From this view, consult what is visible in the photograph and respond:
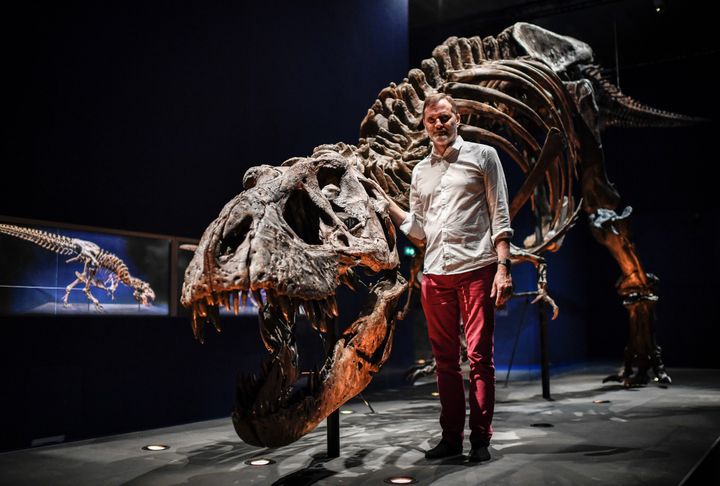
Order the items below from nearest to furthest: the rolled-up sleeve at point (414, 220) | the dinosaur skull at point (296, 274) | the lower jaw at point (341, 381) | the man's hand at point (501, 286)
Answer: the dinosaur skull at point (296, 274) < the lower jaw at point (341, 381) < the man's hand at point (501, 286) < the rolled-up sleeve at point (414, 220)

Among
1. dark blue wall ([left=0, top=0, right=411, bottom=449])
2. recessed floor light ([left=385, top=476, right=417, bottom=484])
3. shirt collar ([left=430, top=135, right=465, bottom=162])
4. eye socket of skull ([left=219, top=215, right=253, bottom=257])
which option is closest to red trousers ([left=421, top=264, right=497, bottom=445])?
recessed floor light ([left=385, top=476, right=417, bottom=484])

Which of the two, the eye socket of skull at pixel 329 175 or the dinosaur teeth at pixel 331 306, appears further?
the eye socket of skull at pixel 329 175

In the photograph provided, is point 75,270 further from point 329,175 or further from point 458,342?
point 458,342

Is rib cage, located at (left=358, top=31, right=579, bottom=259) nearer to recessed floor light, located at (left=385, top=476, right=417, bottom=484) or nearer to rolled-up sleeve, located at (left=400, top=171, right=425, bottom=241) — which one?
rolled-up sleeve, located at (left=400, top=171, right=425, bottom=241)

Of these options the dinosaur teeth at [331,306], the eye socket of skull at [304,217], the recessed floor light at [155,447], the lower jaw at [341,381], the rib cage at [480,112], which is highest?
the rib cage at [480,112]

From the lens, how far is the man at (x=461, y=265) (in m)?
3.52

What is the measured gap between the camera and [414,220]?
152 inches

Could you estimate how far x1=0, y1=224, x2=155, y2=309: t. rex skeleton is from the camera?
4.41m

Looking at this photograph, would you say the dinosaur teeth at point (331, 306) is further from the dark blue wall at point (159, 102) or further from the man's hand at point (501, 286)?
the dark blue wall at point (159, 102)

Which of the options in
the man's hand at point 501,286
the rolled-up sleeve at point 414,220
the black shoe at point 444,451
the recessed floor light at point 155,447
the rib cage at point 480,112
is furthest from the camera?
the rib cage at point 480,112

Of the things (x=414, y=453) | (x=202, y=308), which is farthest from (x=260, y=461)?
(x=202, y=308)

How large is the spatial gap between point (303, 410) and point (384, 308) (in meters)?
0.81

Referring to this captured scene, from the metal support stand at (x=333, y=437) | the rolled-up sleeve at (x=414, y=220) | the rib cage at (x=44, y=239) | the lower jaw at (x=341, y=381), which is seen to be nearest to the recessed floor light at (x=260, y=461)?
the metal support stand at (x=333, y=437)

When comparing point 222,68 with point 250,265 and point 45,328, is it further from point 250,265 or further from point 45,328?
point 250,265
